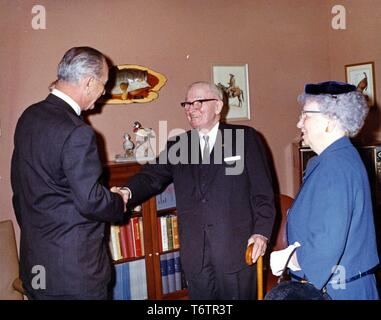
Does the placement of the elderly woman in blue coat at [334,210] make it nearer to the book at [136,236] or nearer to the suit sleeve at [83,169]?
the suit sleeve at [83,169]

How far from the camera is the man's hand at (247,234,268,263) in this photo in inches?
83.7

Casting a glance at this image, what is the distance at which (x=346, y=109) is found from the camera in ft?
5.38

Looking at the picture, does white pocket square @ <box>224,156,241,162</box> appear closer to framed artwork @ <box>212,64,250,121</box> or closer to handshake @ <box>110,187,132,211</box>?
handshake @ <box>110,187,132,211</box>

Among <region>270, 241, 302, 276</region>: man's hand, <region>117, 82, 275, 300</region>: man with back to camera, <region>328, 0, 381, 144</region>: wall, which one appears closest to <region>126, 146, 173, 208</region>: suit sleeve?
<region>117, 82, 275, 300</region>: man with back to camera

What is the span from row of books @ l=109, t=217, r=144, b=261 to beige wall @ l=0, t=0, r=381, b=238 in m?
0.57

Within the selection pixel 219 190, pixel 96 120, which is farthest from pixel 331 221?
pixel 96 120

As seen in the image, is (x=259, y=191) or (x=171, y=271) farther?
(x=171, y=271)

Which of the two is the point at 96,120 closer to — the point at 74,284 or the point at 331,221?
the point at 74,284

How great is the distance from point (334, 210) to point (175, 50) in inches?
87.4

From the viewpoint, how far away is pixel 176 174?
2457 mm

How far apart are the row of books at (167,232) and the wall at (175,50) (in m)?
0.65

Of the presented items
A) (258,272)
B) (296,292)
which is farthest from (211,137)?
(296,292)

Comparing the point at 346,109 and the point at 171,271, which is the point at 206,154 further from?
the point at 171,271
